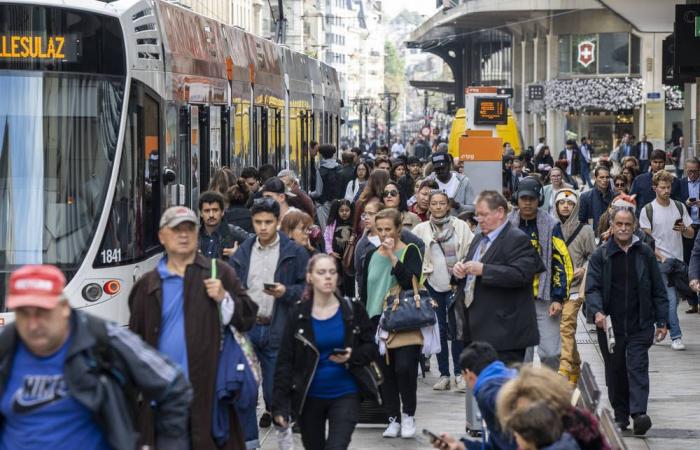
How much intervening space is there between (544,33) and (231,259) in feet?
187

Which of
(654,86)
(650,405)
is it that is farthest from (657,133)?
(650,405)

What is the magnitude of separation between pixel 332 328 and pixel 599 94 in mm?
53650

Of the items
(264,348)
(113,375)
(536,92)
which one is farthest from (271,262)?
(536,92)

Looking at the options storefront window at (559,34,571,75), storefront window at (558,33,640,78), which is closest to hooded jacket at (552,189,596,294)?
storefront window at (558,33,640,78)

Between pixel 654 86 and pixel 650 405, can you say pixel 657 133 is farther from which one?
pixel 650 405

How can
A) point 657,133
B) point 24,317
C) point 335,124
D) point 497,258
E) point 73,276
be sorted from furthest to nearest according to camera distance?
point 657,133 → point 335,124 → point 73,276 → point 497,258 → point 24,317

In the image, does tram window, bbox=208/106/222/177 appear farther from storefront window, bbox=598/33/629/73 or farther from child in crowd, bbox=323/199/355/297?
storefront window, bbox=598/33/629/73

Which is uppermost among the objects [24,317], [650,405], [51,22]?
[51,22]

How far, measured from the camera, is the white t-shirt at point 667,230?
1547cm

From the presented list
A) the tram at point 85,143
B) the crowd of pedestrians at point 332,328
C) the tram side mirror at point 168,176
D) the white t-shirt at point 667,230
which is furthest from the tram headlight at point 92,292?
the white t-shirt at point 667,230

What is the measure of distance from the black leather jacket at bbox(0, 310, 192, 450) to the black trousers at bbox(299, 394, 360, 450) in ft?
7.33

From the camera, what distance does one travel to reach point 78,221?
11414 millimetres

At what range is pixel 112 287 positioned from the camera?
1147 centimetres

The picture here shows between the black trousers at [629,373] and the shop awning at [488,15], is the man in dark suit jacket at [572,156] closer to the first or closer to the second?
the shop awning at [488,15]
